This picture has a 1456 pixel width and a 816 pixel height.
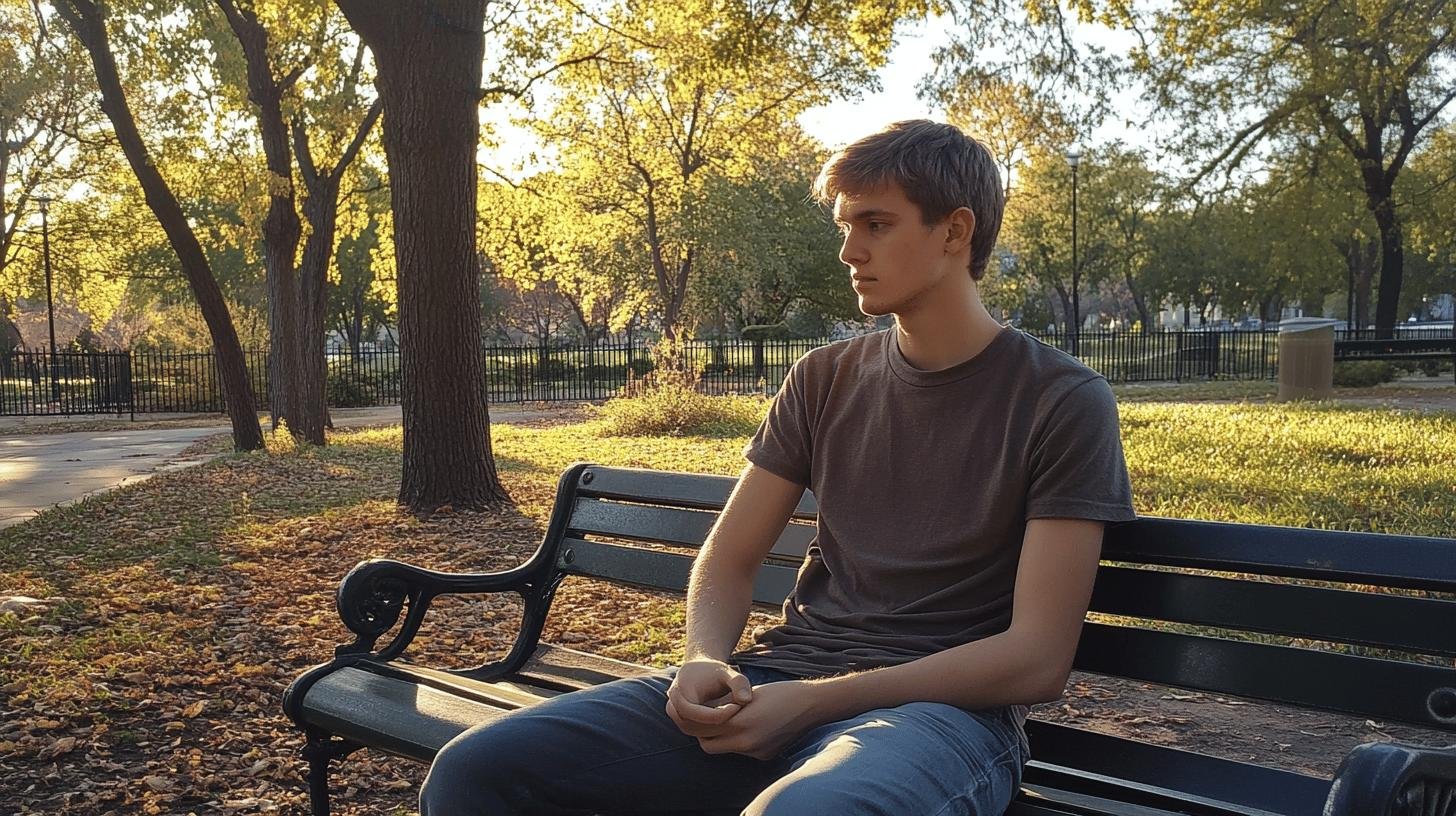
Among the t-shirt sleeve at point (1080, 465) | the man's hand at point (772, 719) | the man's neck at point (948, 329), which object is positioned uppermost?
the man's neck at point (948, 329)

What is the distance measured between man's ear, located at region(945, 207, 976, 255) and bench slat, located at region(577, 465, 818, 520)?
801mm

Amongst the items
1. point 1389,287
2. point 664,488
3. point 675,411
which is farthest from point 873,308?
point 1389,287

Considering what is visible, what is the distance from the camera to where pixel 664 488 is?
3463 mm

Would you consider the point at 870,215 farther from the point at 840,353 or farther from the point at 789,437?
the point at 789,437

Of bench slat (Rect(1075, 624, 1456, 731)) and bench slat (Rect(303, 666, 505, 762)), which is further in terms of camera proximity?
bench slat (Rect(303, 666, 505, 762))

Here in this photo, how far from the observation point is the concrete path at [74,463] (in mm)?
11762

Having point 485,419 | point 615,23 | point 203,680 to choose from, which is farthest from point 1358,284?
point 203,680

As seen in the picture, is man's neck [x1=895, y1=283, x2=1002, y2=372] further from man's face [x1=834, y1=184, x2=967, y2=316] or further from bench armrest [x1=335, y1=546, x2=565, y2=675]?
bench armrest [x1=335, y1=546, x2=565, y2=675]

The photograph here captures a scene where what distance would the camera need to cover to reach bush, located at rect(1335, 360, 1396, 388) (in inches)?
971

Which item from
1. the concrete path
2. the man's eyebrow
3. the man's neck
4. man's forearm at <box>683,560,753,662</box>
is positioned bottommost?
the concrete path

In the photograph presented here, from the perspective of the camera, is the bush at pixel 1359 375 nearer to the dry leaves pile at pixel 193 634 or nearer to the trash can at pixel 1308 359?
the trash can at pixel 1308 359

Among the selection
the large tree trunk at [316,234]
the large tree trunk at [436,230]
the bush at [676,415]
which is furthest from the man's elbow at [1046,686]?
the large tree trunk at [316,234]

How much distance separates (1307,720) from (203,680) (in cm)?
421

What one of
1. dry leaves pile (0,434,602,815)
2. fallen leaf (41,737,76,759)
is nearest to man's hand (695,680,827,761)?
dry leaves pile (0,434,602,815)
